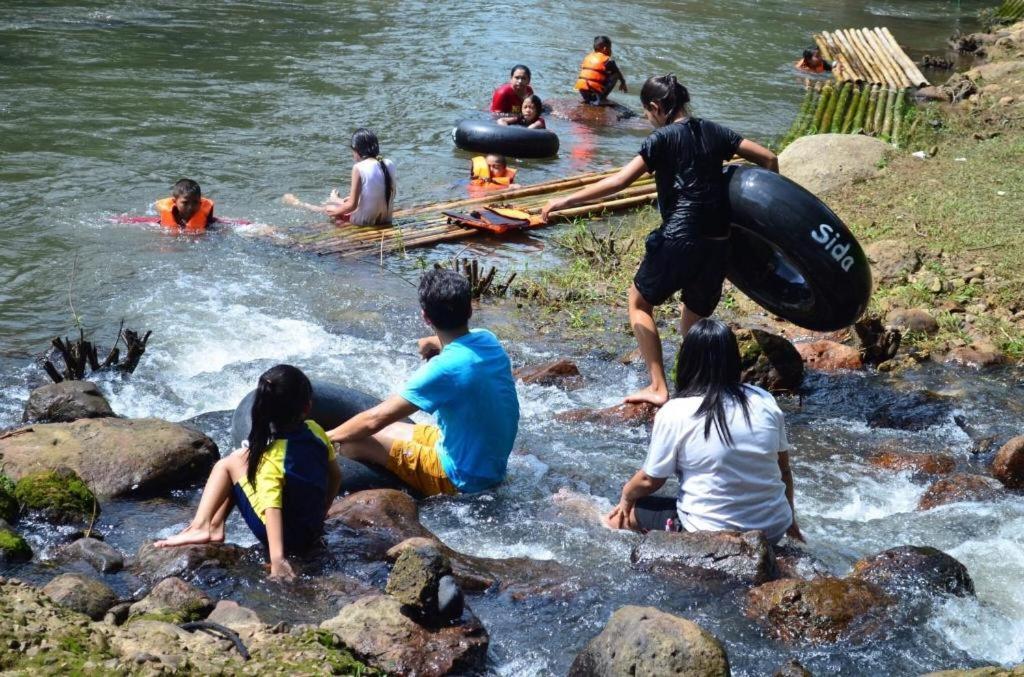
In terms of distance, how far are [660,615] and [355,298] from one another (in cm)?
627

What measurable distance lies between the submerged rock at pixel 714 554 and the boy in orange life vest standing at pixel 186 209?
747 cm

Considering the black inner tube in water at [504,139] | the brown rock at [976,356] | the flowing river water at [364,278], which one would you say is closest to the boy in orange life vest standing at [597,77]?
the flowing river water at [364,278]

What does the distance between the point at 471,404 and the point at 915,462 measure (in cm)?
270

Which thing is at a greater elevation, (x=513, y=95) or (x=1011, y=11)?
(x=1011, y=11)

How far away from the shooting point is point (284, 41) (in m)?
20.9

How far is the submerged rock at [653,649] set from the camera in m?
4.02

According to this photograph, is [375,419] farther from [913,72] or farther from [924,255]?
[913,72]

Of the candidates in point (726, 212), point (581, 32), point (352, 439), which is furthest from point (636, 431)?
point (581, 32)

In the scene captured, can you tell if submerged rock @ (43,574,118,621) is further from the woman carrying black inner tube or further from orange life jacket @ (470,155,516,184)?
orange life jacket @ (470,155,516,184)

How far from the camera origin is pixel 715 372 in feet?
16.4

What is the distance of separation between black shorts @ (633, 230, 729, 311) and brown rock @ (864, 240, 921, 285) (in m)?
2.65

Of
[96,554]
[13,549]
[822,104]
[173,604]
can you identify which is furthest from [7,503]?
[822,104]

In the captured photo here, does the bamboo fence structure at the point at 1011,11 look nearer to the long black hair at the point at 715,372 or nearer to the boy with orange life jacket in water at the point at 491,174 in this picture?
the boy with orange life jacket in water at the point at 491,174

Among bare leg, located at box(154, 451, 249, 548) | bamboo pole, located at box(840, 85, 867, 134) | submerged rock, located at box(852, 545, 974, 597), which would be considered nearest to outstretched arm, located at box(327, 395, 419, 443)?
bare leg, located at box(154, 451, 249, 548)
